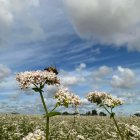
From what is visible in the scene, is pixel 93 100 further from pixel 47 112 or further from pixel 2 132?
pixel 2 132

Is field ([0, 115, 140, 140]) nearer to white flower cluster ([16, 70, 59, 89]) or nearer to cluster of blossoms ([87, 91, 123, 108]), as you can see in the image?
cluster of blossoms ([87, 91, 123, 108])

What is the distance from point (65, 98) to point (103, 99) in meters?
2.88

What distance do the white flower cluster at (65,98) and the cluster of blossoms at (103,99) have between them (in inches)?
89.8

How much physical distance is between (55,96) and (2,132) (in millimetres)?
15172

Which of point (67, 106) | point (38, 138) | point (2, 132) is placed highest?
point (2, 132)

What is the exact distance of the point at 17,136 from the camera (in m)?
18.6

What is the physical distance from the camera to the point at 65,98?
6875 mm

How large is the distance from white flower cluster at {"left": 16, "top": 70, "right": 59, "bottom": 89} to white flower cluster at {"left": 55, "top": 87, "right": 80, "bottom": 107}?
0.66 ft

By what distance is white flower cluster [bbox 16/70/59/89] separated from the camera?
22.2ft

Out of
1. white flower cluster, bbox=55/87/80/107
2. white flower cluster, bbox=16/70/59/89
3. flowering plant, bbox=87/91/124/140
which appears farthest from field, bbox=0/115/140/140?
white flower cluster, bbox=16/70/59/89

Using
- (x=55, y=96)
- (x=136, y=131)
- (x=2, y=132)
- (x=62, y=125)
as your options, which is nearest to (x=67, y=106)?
(x=55, y=96)

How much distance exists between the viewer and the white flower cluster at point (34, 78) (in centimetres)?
677

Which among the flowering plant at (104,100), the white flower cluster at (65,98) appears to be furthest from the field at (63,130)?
the white flower cluster at (65,98)

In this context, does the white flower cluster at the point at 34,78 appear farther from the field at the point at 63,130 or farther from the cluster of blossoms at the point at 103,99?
the field at the point at 63,130
